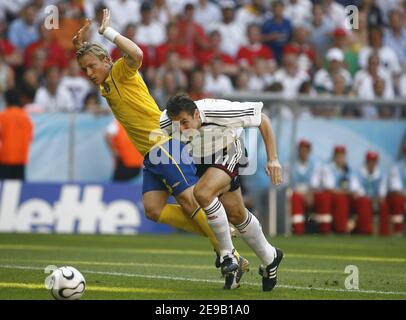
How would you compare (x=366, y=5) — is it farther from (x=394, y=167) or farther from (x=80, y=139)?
(x=80, y=139)

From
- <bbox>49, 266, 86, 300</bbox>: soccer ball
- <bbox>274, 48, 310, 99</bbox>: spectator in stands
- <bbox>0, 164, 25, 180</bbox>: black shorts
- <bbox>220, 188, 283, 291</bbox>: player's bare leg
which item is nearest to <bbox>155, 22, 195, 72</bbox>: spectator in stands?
<bbox>274, 48, 310, 99</bbox>: spectator in stands

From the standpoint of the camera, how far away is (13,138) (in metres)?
17.5

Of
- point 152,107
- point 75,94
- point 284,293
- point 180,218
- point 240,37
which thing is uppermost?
point 240,37

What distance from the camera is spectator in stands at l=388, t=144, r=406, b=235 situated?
18.8 m

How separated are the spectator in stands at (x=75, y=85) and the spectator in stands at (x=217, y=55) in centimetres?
244

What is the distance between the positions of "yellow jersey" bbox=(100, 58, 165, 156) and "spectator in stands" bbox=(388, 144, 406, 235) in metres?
9.25

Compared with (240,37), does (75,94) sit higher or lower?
lower

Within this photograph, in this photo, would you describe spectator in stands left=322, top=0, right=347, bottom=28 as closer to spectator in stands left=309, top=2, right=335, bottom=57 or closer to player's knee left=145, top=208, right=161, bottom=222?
spectator in stands left=309, top=2, right=335, bottom=57

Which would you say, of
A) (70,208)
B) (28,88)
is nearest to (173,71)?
(28,88)

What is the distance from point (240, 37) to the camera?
21328 mm

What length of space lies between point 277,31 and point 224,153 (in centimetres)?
1276

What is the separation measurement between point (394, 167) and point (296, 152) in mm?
1748

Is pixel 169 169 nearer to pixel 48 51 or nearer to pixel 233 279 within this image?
pixel 233 279

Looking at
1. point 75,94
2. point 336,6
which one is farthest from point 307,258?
point 336,6
